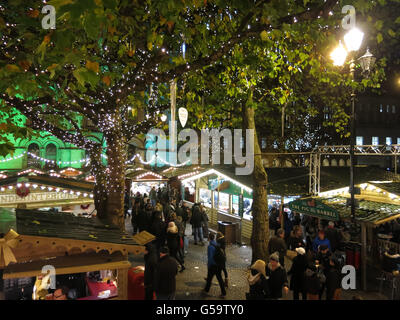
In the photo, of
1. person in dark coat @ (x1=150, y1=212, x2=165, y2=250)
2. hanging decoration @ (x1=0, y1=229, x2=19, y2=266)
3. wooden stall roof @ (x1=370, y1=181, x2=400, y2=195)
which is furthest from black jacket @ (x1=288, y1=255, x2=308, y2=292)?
wooden stall roof @ (x1=370, y1=181, x2=400, y2=195)

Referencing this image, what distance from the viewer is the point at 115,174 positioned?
27.1 feet

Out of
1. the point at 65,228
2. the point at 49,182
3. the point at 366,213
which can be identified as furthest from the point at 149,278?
the point at 366,213

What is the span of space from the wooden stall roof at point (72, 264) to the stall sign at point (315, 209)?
6696 millimetres

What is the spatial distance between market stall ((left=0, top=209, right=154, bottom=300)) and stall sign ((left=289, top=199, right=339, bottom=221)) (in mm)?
6065

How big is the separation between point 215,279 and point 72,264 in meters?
5.20

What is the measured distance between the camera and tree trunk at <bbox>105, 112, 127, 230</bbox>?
8.18 m

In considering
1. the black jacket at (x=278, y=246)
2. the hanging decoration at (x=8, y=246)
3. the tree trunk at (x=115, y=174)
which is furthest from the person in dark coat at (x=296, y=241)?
the hanging decoration at (x=8, y=246)

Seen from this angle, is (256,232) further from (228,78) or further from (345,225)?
(228,78)

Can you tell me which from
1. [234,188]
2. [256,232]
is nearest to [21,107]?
[256,232]

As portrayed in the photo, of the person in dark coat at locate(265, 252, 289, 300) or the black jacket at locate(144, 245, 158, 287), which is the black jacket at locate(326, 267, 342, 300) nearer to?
the person in dark coat at locate(265, 252, 289, 300)

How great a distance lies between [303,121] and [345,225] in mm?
17322

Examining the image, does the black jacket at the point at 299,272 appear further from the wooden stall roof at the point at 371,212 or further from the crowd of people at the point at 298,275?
the wooden stall roof at the point at 371,212

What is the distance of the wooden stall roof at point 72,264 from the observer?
4.70m

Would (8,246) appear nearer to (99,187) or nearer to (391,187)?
(99,187)
